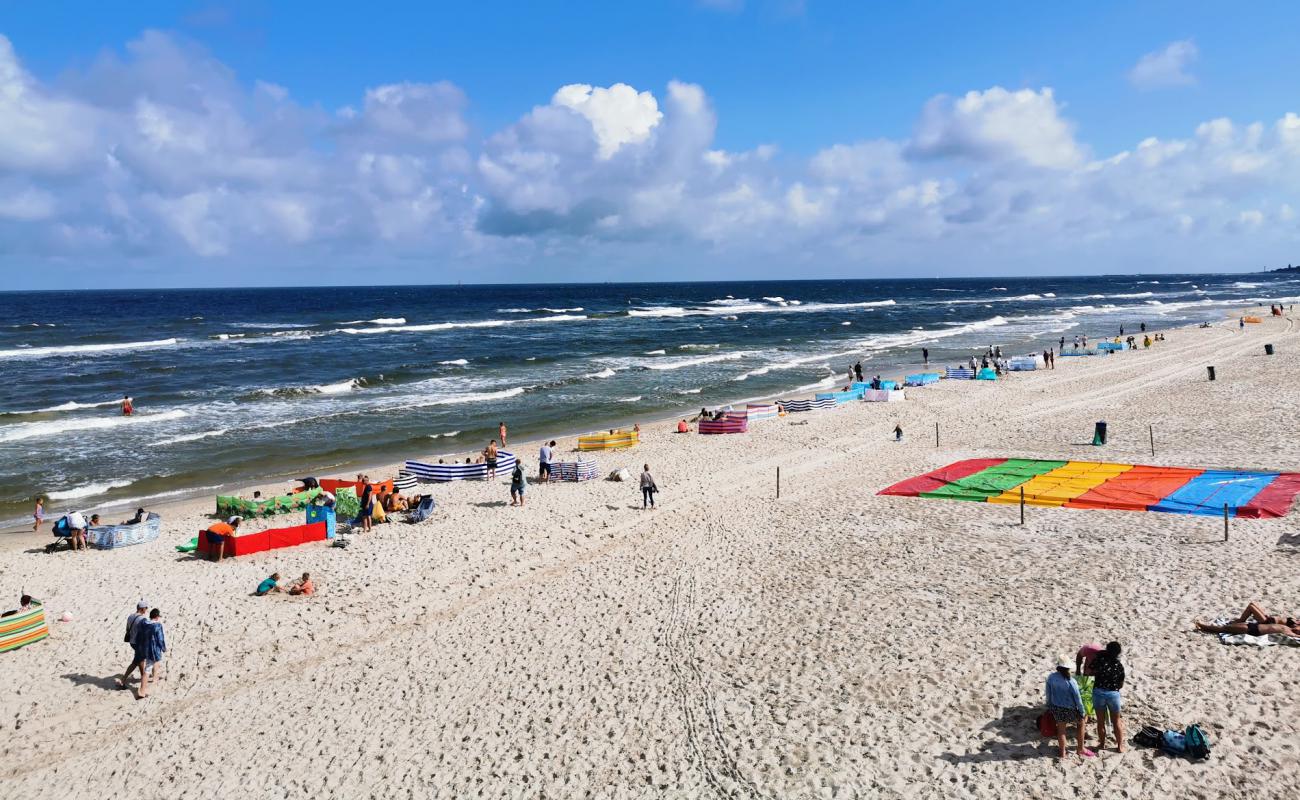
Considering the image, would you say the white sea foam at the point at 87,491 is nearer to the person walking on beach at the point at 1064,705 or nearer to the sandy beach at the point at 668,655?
the sandy beach at the point at 668,655

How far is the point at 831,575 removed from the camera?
13352 millimetres

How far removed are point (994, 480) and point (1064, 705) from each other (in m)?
11.1

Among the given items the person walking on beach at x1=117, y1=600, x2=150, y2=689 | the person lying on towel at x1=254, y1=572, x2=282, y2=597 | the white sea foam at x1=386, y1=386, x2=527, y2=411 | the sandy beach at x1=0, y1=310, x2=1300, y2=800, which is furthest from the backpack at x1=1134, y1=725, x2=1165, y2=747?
the white sea foam at x1=386, y1=386, x2=527, y2=411

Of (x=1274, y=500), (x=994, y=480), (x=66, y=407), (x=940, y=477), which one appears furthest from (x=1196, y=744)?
(x=66, y=407)

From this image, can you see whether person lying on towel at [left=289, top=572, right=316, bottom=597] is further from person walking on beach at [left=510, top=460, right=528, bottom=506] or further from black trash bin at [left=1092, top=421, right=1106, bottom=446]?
black trash bin at [left=1092, top=421, right=1106, bottom=446]

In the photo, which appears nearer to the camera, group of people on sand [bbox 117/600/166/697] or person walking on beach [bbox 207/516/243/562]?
group of people on sand [bbox 117/600/166/697]

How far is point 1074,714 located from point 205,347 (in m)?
60.9

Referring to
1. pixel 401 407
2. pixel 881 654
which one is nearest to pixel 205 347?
pixel 401 407

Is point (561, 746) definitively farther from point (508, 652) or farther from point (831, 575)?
point (831, 575)

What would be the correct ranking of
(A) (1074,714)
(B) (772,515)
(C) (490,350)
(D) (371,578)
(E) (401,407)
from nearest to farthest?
(A) (1074,714)
(D) (371,578)
(B) (772,515)
(E) (401,407)
(C) (490,350)

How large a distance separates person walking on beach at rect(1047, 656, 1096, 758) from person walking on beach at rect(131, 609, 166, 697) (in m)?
10.6

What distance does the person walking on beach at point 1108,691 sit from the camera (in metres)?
7.87

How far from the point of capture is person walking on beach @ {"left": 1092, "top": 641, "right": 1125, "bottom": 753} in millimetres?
7867

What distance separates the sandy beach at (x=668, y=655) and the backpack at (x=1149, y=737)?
0.43 ft
